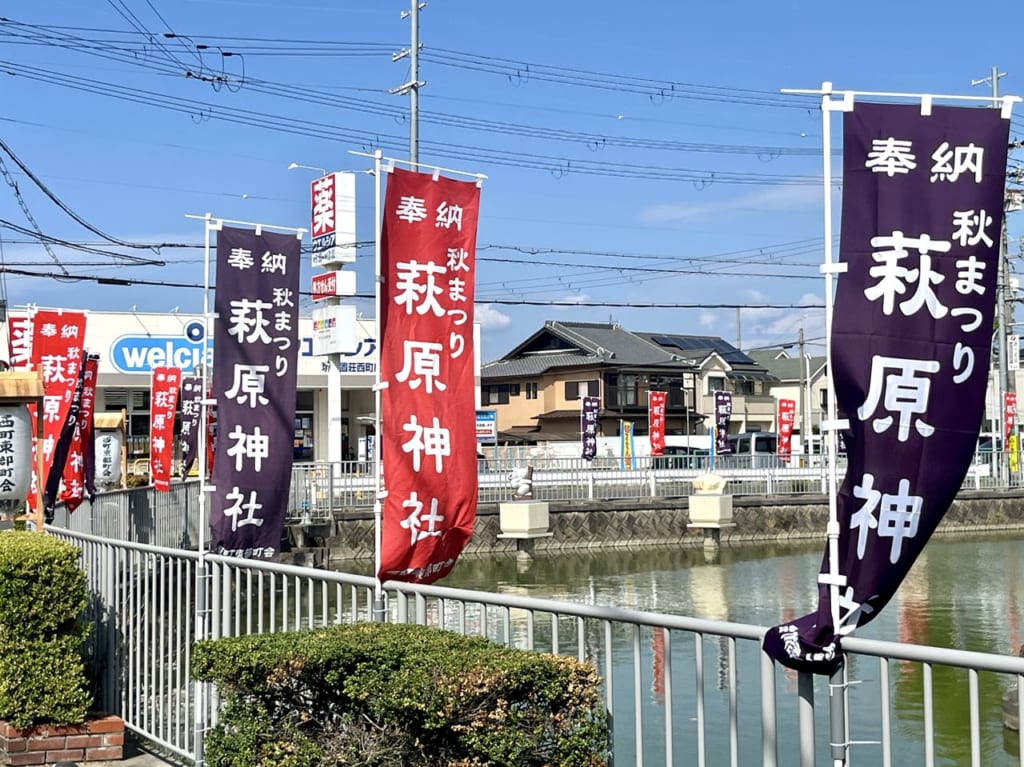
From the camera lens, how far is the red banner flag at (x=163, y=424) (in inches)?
817

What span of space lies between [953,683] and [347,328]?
16564 millimetres

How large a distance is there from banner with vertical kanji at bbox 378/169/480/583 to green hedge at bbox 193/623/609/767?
142 centimetres

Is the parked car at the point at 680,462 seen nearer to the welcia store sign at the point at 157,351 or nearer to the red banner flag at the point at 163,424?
the welcia store sign at the point at 157,351

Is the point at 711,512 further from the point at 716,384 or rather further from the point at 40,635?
the point at 716,384

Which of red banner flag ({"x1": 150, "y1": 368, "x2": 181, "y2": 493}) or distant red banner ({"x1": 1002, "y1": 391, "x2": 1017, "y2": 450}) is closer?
red banner flag ({"x1": 150, "y1": 368, "x2": 181, "y2": 493})

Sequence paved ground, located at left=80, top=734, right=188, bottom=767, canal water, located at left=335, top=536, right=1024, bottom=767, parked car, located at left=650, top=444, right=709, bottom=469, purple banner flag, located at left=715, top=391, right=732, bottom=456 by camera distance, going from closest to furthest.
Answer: paved ground, located at left=80, top=734, right=188, bottom=767
canal water, located at left=335, top=536, right=1024, bottom=767
parked car, located at left=650, top=444, right=709, bottom=469
purple banner flag, located at left=715, top=391, right=732, bottom=456

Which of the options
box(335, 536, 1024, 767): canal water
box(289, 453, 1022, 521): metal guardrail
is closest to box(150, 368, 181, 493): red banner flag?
box(289, 453, 1022, 521): metal guardrail

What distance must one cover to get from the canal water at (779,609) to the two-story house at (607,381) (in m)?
23.1

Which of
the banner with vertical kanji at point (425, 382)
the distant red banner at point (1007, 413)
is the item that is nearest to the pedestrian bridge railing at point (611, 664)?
the banner with vertical kanji at point (425, 382)

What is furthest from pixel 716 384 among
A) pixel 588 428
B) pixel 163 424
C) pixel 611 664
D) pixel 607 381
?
pixel 611 664

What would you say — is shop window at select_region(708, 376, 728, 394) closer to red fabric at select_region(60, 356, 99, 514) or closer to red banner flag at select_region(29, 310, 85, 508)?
red fabric at select_region(60, 356, 99, 514)

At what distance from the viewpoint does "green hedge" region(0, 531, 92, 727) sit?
19.4 ft

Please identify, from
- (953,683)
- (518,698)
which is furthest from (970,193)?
(953,683)

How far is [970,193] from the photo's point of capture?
140 inches
